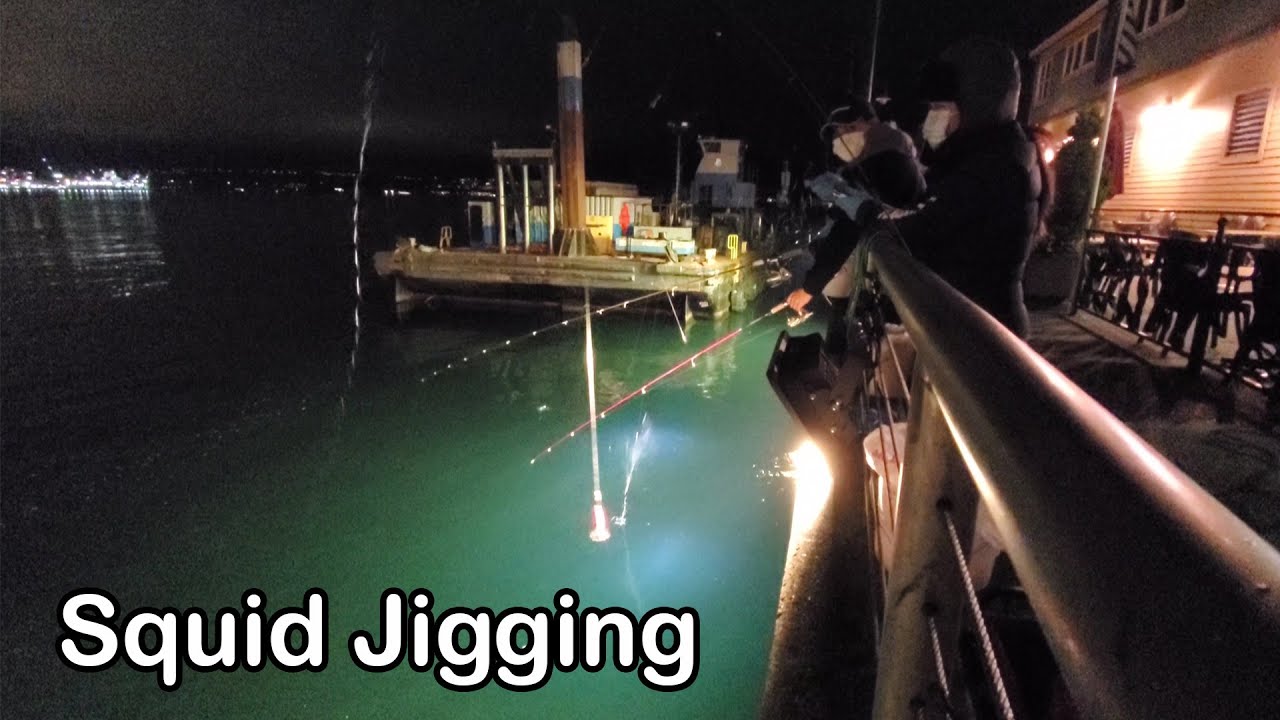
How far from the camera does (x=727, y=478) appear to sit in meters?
9.31

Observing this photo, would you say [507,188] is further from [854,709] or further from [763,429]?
[854,709]

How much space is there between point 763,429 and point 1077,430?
10.8m

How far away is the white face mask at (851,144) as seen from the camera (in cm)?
305

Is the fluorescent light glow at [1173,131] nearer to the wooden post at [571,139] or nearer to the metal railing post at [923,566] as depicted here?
the wooden post at [571,139]

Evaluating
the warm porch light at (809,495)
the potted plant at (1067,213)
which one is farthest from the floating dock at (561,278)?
the warm porch light at (809,495)

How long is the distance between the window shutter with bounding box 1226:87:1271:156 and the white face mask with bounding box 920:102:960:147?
1011 centimetres

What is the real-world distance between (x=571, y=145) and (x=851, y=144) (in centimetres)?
1597

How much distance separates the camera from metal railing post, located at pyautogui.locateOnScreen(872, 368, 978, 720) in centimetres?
114

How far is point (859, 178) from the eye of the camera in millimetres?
3188

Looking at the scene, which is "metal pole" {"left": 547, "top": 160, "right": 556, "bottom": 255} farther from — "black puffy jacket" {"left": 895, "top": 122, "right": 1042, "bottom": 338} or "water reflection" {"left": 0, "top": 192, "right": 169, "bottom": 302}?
"water reflection" {"left": 0, "top": 192, "right": 169, "bottom": 302}

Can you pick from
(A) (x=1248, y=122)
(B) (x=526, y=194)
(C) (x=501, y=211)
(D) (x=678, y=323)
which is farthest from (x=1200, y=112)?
(C) (x=501, y=211)

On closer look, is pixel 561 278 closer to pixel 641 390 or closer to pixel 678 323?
pixel 678 323

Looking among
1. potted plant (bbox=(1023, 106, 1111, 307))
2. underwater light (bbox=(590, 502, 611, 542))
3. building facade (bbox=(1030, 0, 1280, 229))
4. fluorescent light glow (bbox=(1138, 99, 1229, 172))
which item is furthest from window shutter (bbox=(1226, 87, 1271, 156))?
underwater light (bbox=(590, 502, 611, 542))

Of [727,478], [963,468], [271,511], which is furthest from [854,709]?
[271,511]
